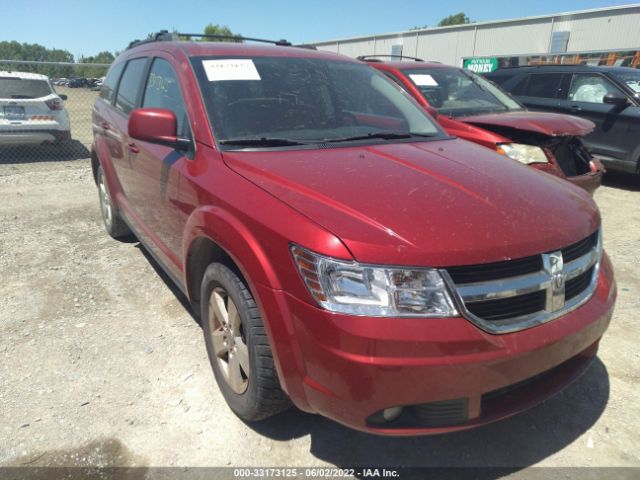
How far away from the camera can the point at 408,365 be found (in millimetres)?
1641

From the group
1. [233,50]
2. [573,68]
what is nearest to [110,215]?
[233,50]

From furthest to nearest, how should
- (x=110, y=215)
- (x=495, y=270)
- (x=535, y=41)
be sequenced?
(x=535, y=41) → (x=110, y=215) → (x=495, y=270)

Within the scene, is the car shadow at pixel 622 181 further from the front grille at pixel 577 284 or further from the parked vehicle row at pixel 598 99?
the front grille at pixel 577 284

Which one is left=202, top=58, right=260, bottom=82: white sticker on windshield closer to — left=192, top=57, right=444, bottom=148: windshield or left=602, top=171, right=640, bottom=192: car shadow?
left=192, top=57, right=444, bottom=148: windshield

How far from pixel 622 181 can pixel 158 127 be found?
7549 millimetres

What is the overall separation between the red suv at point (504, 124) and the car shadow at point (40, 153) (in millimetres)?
6738

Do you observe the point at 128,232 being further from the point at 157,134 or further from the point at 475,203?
the point at 475,203

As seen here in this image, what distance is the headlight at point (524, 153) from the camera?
462 cm

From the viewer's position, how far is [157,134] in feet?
8.41

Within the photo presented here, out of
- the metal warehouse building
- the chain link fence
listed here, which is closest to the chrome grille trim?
the chain link fence

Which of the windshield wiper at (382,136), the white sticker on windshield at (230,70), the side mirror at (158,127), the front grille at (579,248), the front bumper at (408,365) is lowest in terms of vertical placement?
the front bumper at (408,365)

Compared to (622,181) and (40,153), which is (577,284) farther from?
(40,153)

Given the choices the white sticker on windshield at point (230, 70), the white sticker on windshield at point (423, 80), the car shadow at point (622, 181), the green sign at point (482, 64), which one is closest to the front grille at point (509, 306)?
the white sticker on windshield at point (230, 70)

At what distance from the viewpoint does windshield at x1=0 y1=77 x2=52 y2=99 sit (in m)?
8.48
